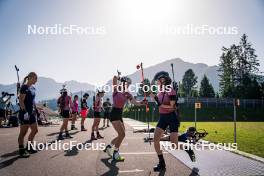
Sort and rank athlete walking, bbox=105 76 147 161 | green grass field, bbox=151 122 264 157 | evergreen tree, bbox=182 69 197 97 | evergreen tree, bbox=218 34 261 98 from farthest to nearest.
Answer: evergreen tree, bbox=182 69 197 97 → evergreen tree, bbox=218 34 261 98 → green grass field, bbox=151 122 264 157 → athlete walking, bbox=105 76 147 161

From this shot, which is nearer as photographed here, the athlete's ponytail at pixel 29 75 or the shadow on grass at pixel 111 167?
the shadow on grass at pixel 111 167

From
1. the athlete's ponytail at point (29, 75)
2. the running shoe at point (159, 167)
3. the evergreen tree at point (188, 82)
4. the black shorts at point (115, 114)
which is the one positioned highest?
the evergreen tree at point (188, 82)

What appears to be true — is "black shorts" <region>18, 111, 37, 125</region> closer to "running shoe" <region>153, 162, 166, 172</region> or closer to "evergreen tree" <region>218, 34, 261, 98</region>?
"running shoe" <region>153, 162, 166, 172</region>

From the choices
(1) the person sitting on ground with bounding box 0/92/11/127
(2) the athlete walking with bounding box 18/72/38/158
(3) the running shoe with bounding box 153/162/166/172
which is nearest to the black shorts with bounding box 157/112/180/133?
(3) the running shoe with bounding box 153/162/166/172

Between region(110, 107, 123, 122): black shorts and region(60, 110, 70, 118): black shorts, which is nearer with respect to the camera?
region(110, 107, 123, 122): black shorts

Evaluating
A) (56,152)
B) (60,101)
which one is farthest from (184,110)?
(56,152)

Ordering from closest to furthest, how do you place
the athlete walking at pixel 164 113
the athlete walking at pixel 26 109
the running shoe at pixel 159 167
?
the running shoe at pixel 159 167 → the athlete walking at pixel 164 113 → the athlete walking at pixel 26 109

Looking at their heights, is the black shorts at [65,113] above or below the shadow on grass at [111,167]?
above

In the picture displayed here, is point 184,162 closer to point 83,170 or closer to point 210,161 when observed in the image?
point 210,161

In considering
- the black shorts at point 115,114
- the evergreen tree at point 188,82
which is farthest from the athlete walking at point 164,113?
the evergreen tree at point 188,82

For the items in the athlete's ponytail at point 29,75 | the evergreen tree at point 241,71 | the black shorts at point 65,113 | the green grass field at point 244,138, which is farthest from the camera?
the evergreen tree at point 241,71

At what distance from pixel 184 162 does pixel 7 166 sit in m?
4.41

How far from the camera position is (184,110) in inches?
2849

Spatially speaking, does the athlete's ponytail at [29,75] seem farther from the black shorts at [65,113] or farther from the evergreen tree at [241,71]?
the evergreen tree at [241,71]
